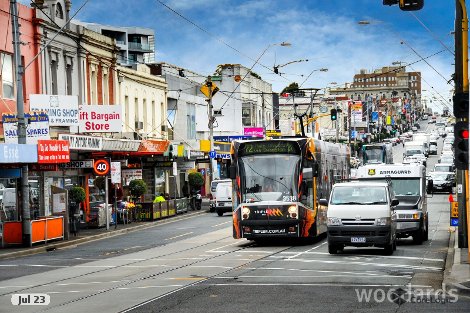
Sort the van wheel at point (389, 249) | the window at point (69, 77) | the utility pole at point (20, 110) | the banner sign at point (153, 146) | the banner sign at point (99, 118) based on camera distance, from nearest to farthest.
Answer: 1. the van wheel at point (389, 249)
2. the utility pole at point (20, 110)
3. the banner sign at point (99, 118)
4. the window at point (69, 77)
5. the banner sign at point (153, 146)

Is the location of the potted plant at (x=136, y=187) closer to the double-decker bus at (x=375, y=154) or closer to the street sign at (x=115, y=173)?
the street sign at (x=115, y=173)

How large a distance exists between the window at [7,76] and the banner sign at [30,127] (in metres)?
4.80

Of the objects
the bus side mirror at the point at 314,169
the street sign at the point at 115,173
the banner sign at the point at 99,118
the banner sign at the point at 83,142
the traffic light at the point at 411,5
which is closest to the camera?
the traffic light at the point at 411,5

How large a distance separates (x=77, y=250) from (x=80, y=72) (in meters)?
19.7

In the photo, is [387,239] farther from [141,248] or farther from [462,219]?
[141,248]

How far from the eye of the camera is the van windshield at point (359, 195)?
27016 millimetres

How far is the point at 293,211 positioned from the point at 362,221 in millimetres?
4739

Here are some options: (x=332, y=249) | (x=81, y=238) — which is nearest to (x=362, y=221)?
(x=332, y=249)

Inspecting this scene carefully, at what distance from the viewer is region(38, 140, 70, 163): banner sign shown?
36188mm

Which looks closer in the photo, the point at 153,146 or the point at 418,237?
the point at 418,237

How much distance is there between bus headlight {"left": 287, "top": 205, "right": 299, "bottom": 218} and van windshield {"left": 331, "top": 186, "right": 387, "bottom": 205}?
3.15 m

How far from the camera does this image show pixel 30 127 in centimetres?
3822

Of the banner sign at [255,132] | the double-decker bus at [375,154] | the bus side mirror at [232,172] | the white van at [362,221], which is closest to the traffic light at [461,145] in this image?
the white van at [362,221]

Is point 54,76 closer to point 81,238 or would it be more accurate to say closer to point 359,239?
point 81,238
